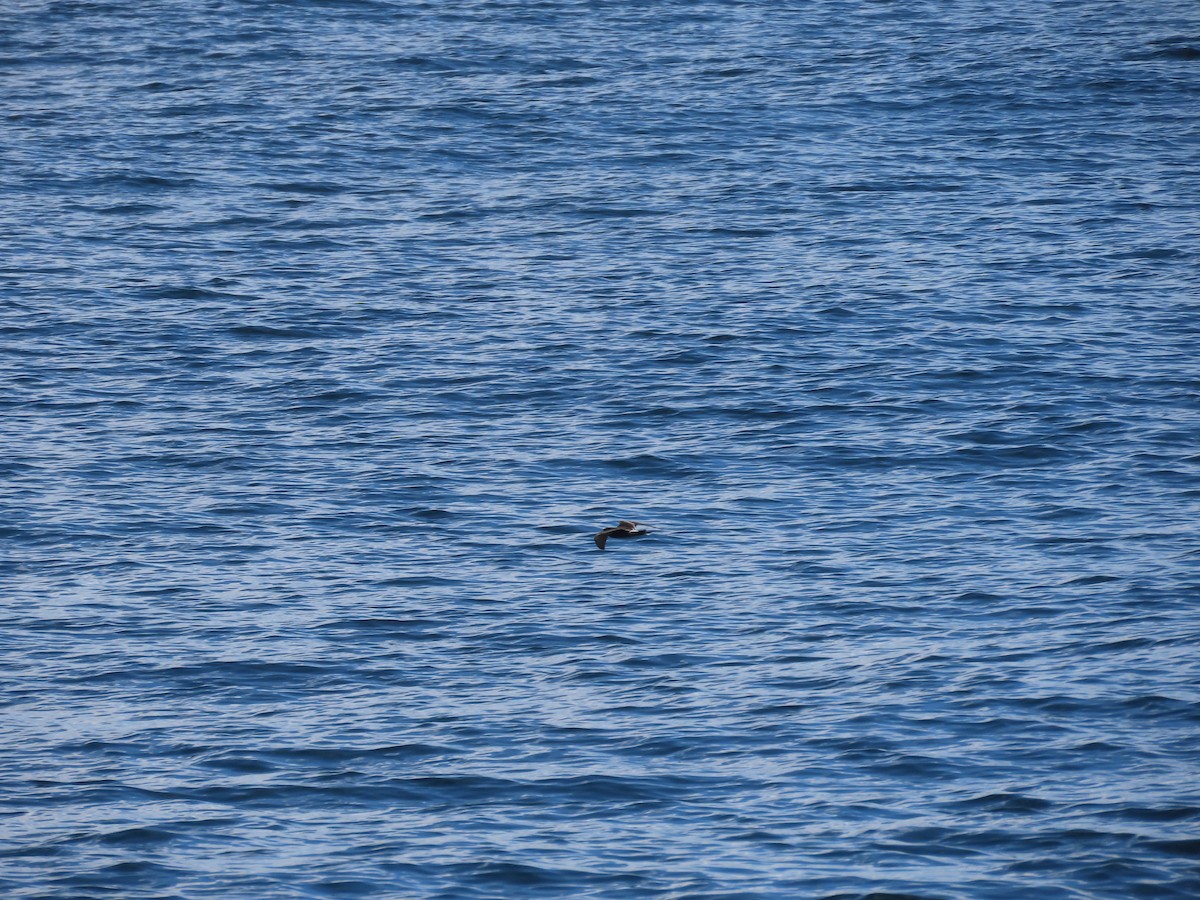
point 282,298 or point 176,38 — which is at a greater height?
point 176,38

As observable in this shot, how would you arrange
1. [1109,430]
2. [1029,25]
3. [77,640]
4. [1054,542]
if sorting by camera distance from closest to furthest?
[77,640] < [1054,542] < [1109,430] < [1029,25]

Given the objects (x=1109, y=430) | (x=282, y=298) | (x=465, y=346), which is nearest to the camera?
(x=1109, y=430)

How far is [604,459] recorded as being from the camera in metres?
41.2

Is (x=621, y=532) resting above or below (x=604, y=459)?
above

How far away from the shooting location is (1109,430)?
137 ft

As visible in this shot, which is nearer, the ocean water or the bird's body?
the ocean water

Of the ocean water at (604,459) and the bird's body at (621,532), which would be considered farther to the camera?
the bird's body at (621,532)

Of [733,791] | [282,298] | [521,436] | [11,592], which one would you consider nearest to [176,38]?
[282,298]

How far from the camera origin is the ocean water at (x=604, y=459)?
2722cm

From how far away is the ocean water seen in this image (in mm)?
27219

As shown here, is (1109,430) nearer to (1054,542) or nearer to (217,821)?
(1054,542)

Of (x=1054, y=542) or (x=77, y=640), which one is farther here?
(x=1054, y=542)

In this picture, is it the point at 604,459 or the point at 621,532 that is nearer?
the point at 621,532

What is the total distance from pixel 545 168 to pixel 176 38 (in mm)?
22317
